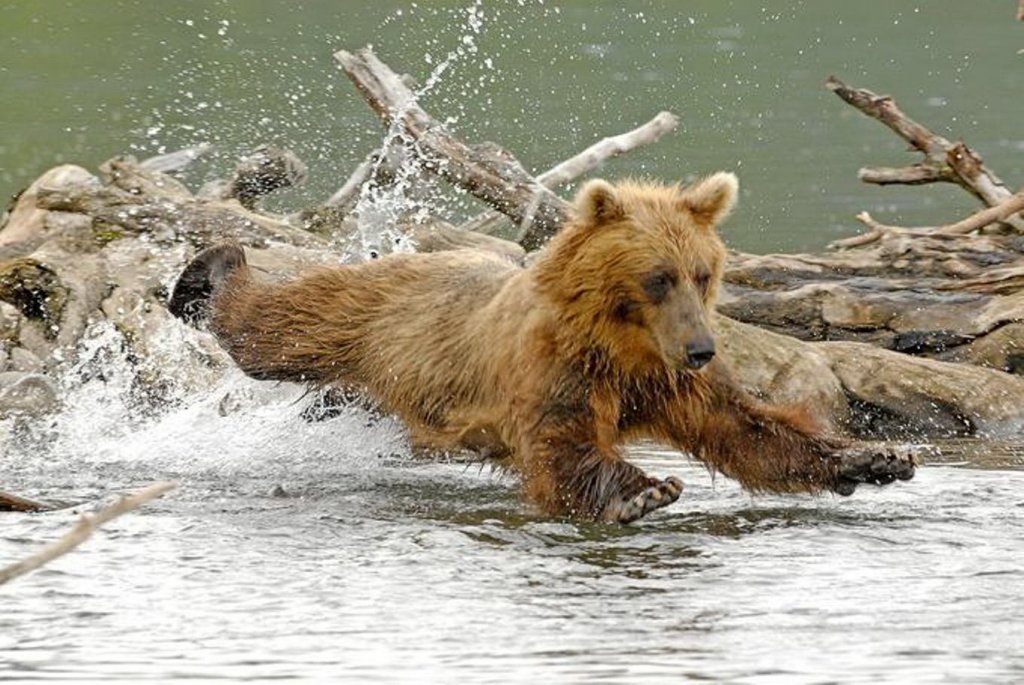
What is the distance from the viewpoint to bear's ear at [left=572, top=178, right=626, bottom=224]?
7.36 m

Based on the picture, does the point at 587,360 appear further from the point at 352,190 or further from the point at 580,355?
the point at 352,190

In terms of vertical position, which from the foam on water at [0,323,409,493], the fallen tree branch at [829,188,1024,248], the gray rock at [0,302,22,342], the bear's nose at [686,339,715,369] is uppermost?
the fallen tree branch at [829,188,1024,248]

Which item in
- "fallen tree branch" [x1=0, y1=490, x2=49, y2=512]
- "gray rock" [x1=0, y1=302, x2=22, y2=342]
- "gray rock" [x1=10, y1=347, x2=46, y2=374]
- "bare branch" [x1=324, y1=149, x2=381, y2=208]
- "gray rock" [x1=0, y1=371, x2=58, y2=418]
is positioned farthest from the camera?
"bare branch" [x1=324, y1=149, x2=381, y2=208]

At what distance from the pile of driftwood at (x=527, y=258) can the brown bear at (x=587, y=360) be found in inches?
66.0

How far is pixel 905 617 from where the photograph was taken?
5883mm

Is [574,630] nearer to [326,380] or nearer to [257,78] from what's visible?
[326,380]

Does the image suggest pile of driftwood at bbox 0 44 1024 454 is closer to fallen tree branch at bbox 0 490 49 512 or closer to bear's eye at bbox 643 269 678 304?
fallen tree branch at bbox 0 490 49 512

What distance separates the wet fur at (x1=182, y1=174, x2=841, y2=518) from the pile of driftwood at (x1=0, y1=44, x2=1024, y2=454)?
1.71m

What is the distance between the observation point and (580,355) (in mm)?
7551

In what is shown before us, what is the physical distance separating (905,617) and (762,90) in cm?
1867

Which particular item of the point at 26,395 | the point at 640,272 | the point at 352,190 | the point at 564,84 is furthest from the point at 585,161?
the point at 564,84

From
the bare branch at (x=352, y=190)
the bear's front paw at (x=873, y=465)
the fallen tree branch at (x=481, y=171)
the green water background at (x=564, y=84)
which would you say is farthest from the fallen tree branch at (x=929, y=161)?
the green water background at (x=564, y=84)

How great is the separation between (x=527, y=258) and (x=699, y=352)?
3.05 m

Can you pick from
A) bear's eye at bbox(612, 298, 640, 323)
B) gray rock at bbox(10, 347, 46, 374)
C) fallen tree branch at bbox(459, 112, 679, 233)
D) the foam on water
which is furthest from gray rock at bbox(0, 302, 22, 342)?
bear's eye at bbox(612, 298, 640, 323)
